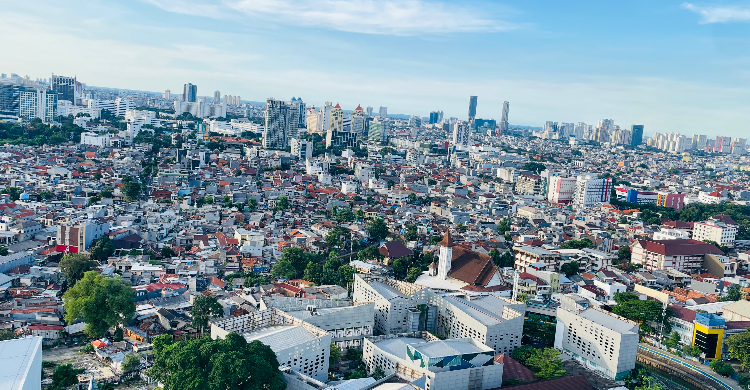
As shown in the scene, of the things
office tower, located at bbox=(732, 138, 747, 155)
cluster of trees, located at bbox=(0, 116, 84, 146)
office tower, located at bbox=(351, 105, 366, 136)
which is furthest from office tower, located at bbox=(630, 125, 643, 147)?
cluster of trees, located at bbox=(0, 116, 84, 146)

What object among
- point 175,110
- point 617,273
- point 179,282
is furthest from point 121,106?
point 617,273

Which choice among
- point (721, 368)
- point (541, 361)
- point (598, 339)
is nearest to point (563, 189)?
point (721, 368)

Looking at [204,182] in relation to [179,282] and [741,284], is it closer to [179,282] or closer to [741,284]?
[179,282]

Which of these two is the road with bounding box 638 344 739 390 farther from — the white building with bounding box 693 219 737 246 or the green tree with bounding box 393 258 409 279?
the white building with bounding box 693 219 737 246

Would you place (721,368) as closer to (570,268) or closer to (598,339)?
(598,339)

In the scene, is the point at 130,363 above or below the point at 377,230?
below

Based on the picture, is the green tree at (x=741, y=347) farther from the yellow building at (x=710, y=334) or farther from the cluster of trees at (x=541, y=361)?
the cluster of trees at (x=541, y=361)
